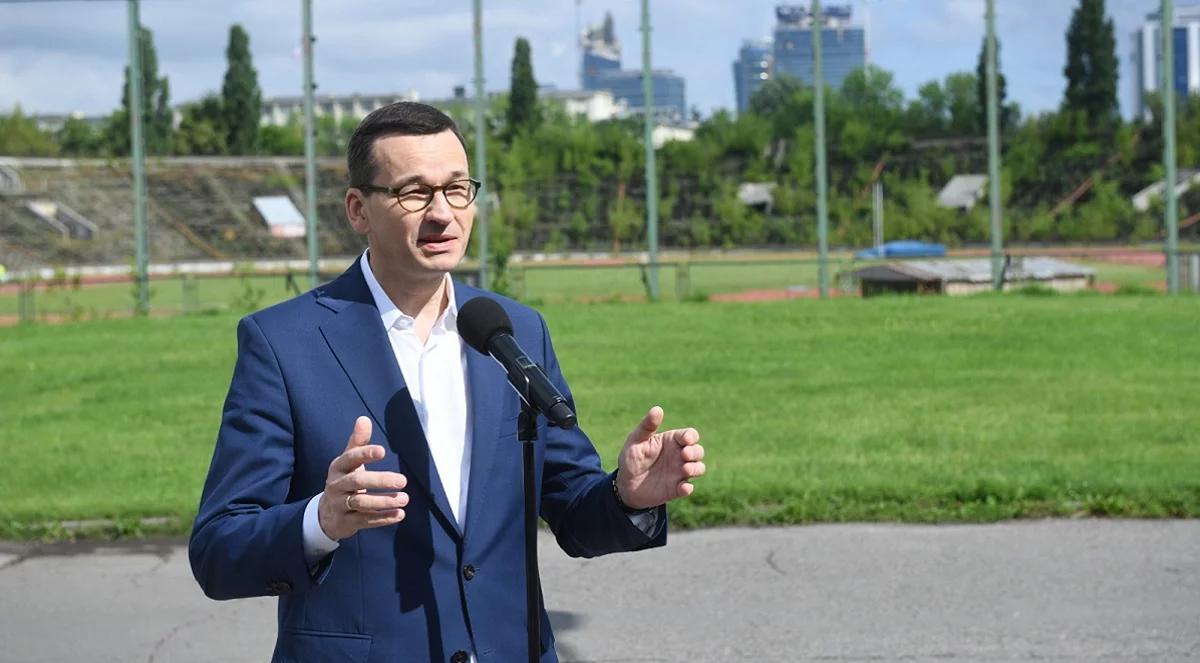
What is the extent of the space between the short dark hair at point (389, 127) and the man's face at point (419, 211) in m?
0.01

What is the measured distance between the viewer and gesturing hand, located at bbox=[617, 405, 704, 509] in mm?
2971

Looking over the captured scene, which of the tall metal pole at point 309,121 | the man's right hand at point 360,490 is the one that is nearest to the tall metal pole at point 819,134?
the tall metal pole at point 309,121

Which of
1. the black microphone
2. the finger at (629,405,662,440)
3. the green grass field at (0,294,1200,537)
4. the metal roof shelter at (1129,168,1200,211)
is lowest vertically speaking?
the green grass field at (0,294,1200,537)

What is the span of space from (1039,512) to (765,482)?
5.13ft

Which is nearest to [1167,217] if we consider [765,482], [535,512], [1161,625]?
[765,482]

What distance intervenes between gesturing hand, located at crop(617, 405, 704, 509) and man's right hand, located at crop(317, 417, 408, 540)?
1.80ft

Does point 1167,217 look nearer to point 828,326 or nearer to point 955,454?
point 828,326

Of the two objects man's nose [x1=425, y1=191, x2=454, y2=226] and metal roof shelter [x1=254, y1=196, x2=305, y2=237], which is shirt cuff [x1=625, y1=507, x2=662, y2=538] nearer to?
man's nose [x1=425, y1=191, x2=454, y2=226]

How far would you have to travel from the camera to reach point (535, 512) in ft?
9.71

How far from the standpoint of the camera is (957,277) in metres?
26.7

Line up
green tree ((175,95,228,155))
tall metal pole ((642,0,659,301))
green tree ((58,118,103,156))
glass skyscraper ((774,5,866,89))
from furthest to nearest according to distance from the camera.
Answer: green tree ((58,118,103,156)) < green tree ((175,95,228,155)) < glass skyscraper ((774,5,866,89)) < tall metal pole ((642,0,659,301))

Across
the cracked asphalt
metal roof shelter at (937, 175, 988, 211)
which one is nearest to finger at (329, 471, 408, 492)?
the cracked asphalt

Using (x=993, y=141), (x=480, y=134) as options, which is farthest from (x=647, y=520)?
(x=993, y=141)

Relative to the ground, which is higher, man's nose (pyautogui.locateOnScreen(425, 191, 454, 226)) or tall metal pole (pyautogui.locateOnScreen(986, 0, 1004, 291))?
tall metal pole (pyautogui.locateOnScreen(986, 0, 1004, 291))
